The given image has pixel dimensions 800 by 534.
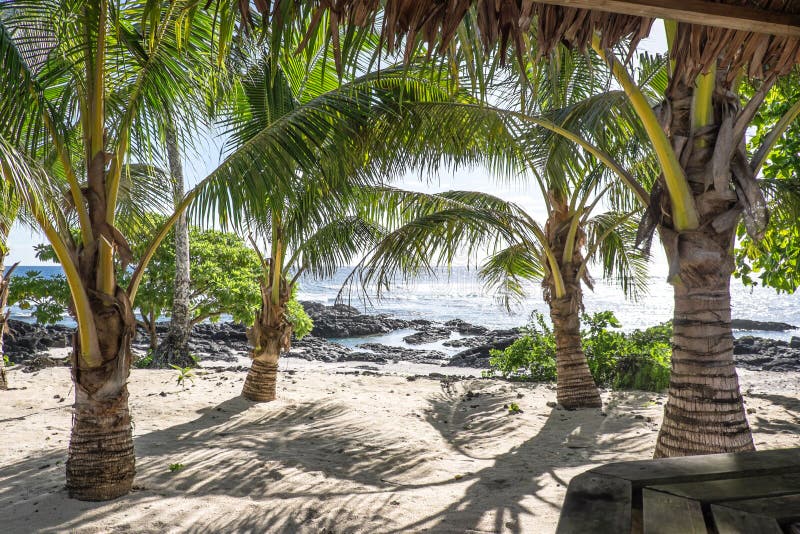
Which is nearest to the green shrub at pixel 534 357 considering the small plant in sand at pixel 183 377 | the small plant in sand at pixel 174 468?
the small plant in sand at pixel 183 377

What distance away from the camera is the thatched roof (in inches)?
100

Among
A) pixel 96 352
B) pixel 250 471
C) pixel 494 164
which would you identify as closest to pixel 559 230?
pixel 494 164

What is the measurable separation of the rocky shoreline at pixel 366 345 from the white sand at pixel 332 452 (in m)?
4.81

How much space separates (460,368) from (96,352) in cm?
1273

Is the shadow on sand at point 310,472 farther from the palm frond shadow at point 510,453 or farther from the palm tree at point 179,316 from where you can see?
the palm tree at point 179,316

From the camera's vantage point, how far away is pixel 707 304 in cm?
408

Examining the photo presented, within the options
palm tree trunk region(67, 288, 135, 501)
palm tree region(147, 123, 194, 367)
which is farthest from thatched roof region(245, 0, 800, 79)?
palm tree region(147, 123, 194, 367)

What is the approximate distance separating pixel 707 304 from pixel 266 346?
5.84m

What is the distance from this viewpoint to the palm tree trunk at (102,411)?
447cm

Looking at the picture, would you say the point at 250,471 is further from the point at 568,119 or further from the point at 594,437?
the point at 568,119

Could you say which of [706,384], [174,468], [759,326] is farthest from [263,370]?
[759,326]

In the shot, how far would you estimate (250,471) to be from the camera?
5.22m

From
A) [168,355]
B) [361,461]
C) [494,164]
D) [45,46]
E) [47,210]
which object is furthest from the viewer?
[168,355]

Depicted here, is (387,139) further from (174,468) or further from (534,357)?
(534,357)
